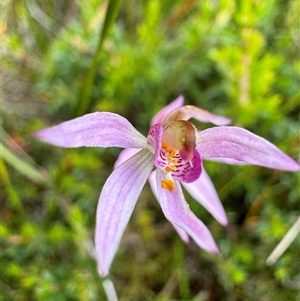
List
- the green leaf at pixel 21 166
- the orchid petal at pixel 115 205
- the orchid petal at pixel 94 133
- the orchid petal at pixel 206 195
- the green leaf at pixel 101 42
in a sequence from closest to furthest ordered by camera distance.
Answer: the orchid petal at pixel 94 133, the orchid petal at pixel 115 205, the green leaf at pixel 101 42, the orchid petal at pixel 206 195, the green leaf at pixel 21 166

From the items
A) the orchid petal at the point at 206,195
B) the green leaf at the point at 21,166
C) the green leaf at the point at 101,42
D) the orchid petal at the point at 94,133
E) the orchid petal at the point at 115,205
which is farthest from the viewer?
the green leaf at the point at 21,166

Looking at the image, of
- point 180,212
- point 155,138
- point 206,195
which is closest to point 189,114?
point 155,138

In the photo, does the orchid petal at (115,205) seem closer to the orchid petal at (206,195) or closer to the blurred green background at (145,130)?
the orchid petal at (206,195)

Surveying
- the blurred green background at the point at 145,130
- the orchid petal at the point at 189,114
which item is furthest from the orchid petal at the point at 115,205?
the blurred green background at the point at 145,130

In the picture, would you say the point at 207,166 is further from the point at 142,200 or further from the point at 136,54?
the point at 136,54

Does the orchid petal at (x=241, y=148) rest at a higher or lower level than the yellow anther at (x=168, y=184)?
higher

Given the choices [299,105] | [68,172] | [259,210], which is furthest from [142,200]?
[299,105]

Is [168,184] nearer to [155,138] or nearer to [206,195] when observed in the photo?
[155,138]
